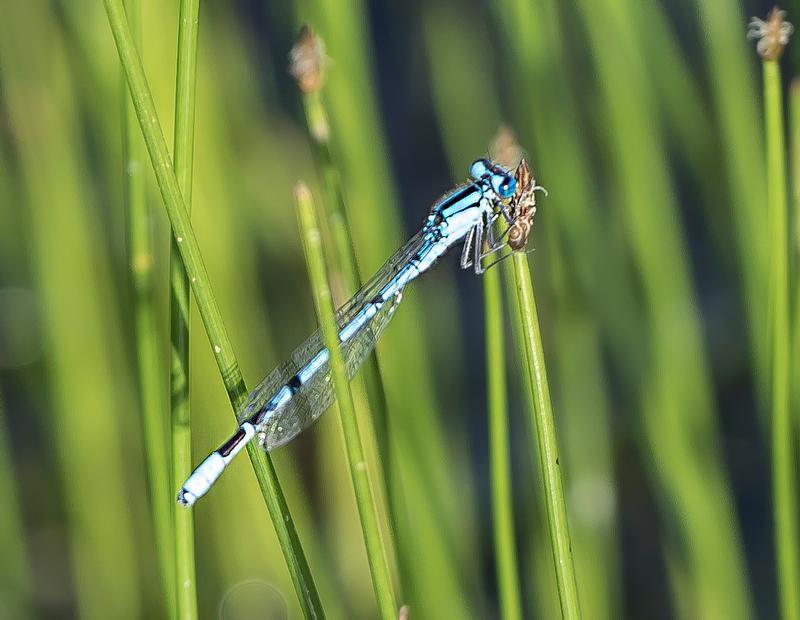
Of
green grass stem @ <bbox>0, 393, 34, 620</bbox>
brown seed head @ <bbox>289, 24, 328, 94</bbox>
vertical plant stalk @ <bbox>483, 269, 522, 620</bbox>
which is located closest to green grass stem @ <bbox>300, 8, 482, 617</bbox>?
vertical plant stalk @ <bbox>483, 269, 522, 620</bbox>

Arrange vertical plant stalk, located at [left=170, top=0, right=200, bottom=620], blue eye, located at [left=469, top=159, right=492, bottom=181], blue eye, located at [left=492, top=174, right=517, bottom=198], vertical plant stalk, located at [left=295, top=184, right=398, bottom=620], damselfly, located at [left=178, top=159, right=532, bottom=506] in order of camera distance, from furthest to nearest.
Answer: blue eye, located at [left=469, top=159, right=492, bottom=181] → blue eye, located at [left=492, top=174, right=517, bottom=198] → damselfly, located at [left=178, top=159, right=532, bottom=506] → vertical plant stalk, located at [left=170, top=0, right=200, bottom=620] → vertical plant stalk, located at [left=295, top=184, right=398, bottom=620]

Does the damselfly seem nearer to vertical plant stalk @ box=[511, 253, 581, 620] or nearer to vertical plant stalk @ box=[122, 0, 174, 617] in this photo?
vertical plant stalk @ box=[122, 0, 174, 617]

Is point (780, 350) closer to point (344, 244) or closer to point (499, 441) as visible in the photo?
point (499, 441)

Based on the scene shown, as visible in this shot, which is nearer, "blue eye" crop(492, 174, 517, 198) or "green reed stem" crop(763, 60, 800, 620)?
"green reed stem" crop(763, 60, 800, 620)

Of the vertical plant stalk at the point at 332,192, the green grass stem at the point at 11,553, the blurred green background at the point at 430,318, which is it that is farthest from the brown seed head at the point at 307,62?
the green grass stem at the point at 11,553

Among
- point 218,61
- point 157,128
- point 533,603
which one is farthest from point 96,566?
point 157,128

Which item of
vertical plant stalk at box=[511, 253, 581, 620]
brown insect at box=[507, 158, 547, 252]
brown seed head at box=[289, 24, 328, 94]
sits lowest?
vertical plant stalk at box=[511, 253, 581, 620]

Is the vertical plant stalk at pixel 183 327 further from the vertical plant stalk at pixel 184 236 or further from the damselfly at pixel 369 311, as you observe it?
the damselfly at pixel 369 311

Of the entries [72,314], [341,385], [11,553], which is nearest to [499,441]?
[341,385]
